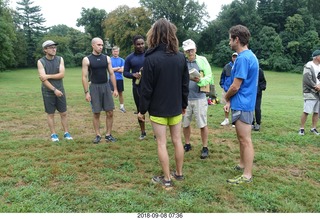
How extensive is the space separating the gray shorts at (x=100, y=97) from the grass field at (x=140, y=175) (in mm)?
749

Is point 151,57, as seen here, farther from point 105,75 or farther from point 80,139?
point 80,139

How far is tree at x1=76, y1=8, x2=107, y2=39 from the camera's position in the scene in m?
59.3

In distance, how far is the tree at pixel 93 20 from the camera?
195 feet

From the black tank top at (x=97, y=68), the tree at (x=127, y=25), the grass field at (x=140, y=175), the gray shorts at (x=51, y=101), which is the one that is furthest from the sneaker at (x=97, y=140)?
the tree at (x=127, y=25)

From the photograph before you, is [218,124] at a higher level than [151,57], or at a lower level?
lower

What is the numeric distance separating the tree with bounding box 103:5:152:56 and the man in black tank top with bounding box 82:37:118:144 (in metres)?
41.6

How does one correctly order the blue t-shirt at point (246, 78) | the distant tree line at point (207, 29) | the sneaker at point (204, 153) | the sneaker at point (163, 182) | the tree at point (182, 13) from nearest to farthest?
the blue t-shirt at point (246, 78) < the sneaker at point (163, 182) < the sneaker at point (204, 153) < the distant tree line at point (207, 29) < the tree at point (182, 13)

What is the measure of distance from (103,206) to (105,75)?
3.16 m

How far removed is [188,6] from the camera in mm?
52812

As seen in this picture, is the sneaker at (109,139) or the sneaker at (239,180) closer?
the sneaker at (239,180)

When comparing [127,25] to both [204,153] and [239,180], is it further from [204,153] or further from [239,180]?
[239,180]

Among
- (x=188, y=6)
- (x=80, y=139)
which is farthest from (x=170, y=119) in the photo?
(x=188, y=6)

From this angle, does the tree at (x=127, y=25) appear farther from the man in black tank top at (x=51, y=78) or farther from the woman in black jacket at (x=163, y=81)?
the woman in black jacket at (x=163, y=81)

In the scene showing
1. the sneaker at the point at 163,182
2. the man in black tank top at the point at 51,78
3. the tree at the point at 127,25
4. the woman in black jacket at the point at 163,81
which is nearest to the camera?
the woman in black jacket at the point at 163,81
